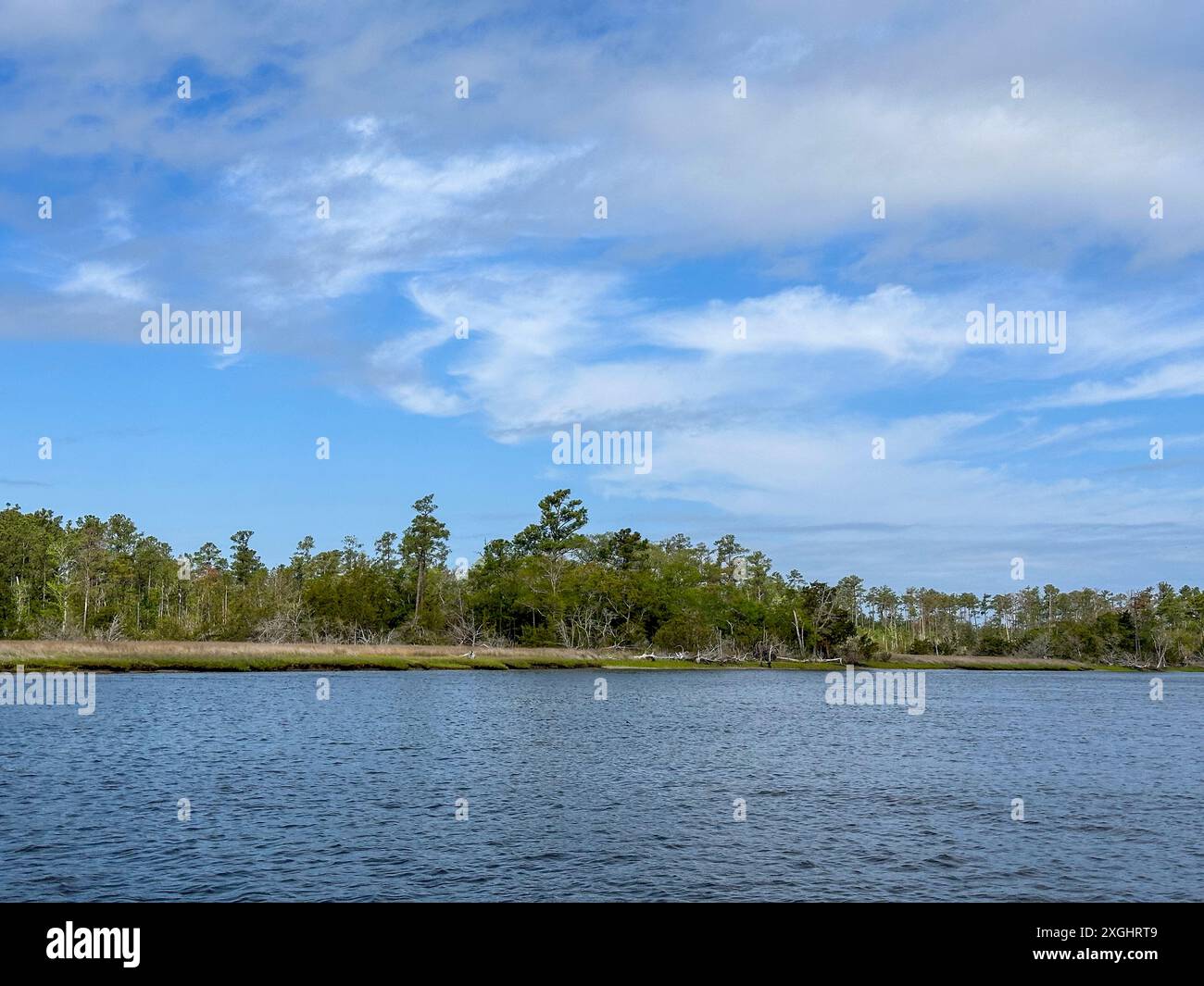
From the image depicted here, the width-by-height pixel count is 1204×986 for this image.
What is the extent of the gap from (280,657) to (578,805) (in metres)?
99.1

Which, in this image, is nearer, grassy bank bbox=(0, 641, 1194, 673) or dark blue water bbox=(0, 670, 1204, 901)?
dark blue water bbox=(0, 670, 1204, 901)

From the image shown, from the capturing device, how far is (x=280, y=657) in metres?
129

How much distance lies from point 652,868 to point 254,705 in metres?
58.9

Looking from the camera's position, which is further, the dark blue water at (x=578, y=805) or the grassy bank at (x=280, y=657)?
the grassy bank at (x=280, y=657)

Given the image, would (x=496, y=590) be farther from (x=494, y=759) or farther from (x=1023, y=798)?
(x=1023, y=798)

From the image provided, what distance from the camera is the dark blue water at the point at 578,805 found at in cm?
2794

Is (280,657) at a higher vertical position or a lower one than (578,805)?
lower

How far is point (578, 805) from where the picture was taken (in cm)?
3972

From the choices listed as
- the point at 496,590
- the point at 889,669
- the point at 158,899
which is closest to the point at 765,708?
the point at 158,899

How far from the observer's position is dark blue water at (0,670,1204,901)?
27938 mm

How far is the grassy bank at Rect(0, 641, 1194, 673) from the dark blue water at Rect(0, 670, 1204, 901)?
3151 centimetres

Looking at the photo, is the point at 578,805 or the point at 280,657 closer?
the point at 578,805

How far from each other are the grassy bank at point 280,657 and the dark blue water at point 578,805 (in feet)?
103

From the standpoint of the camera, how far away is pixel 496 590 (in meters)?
182
